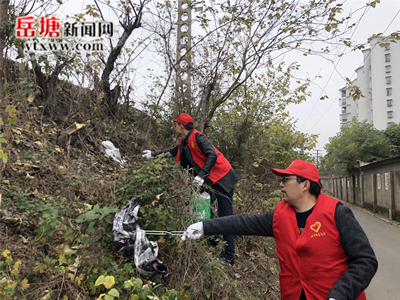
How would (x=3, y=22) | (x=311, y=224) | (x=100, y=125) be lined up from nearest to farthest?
(x=311, y=224) < (x=3, y=22) < (x=100, y=125)

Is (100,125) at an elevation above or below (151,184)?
above

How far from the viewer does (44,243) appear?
2.61 m

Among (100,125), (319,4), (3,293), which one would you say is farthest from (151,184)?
(319,4)

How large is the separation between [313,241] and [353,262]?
27 cm

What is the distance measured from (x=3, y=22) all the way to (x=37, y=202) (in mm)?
3273

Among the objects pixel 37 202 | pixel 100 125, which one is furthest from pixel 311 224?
pixel 100 125

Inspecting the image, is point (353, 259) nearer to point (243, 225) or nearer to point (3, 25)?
point (243, 225)

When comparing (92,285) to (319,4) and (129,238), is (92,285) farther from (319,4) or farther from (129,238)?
(319,4)

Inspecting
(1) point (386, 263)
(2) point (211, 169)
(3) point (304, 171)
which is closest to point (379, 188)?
(1) point (386, 263)

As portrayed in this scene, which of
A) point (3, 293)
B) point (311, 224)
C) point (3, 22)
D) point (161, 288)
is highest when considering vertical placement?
point (3, 22)

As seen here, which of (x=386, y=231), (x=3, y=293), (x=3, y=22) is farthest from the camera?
(x=386, y=231)

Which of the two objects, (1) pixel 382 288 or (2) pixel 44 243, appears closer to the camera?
(2) pixel 44 243

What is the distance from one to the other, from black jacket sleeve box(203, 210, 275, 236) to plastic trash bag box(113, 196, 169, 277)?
56 centimetres

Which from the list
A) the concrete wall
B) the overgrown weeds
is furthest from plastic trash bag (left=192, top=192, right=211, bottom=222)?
the concrete wall
